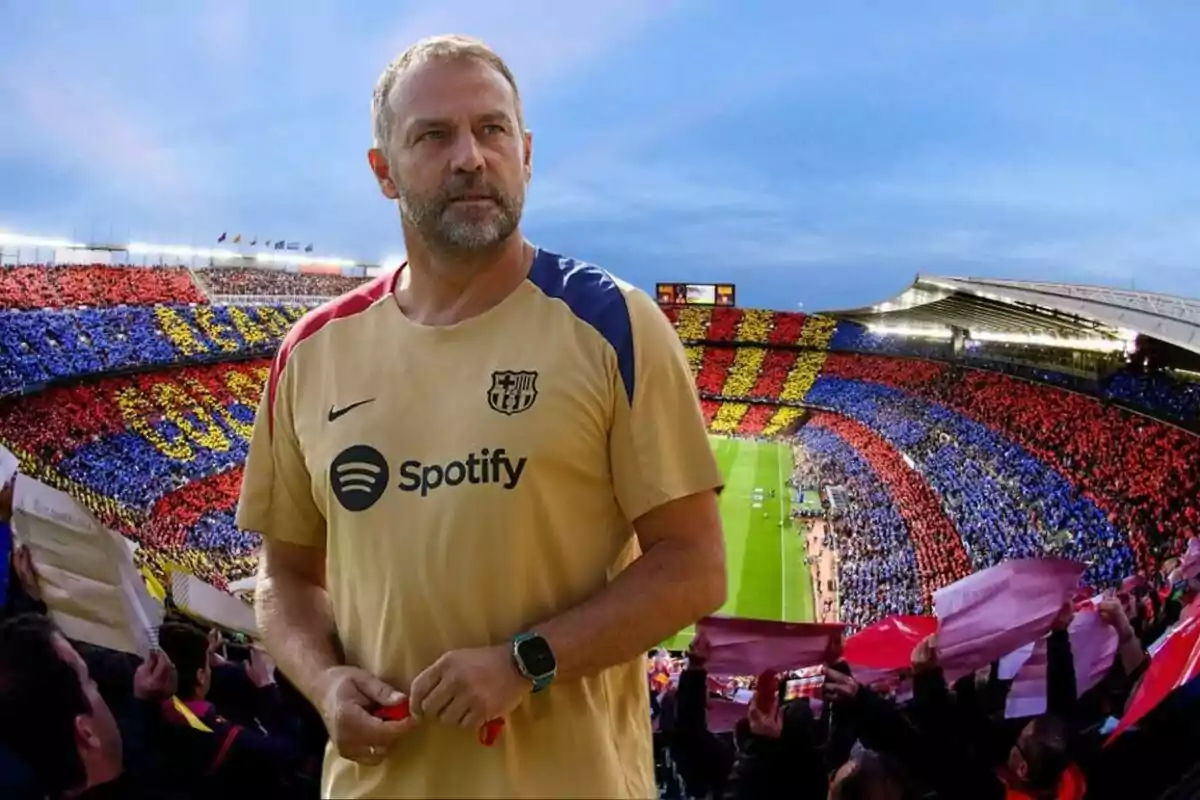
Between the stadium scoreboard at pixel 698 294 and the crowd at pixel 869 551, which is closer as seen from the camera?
the crowd at pixel 869 551

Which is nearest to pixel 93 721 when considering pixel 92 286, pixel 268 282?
pixel 92 286

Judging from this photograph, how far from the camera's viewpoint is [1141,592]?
717 centimetres

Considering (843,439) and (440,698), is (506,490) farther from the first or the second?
(843,439)

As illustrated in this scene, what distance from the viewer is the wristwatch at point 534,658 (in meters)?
1.38

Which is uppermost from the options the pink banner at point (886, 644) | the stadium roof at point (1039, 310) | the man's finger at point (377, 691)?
the stadium roof at point (1039, 310)

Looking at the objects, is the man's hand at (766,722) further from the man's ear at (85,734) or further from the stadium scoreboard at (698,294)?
the stadium scoreboard at (698,294)

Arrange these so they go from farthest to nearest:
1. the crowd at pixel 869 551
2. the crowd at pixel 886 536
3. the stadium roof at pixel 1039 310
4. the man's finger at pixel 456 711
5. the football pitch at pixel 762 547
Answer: the football pitch at pixel 762 547
the crowd at pixel 886 536
the crowd at pixel 869 551
the stadium roof at pixel 1039 310
the man's finger at pixel 456 711

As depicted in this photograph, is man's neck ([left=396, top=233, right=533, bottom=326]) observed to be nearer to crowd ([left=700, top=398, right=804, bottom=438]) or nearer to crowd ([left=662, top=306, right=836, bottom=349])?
crowd ([left=700, top=398, right=804, bottom=438])

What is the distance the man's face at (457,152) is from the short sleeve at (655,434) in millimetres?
291

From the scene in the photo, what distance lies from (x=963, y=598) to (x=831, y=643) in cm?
65

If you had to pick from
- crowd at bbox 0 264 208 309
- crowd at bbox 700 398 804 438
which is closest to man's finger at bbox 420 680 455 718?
crowd at bbox 0 264 208 309

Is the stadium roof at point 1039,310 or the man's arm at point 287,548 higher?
the stadium roof at point 1039,310

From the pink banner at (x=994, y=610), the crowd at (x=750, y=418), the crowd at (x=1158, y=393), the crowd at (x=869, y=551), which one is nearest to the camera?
the pink banner at (x=994, y=610)

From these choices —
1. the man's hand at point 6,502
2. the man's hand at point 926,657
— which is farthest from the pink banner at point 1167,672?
the man's hand at point 6,502
